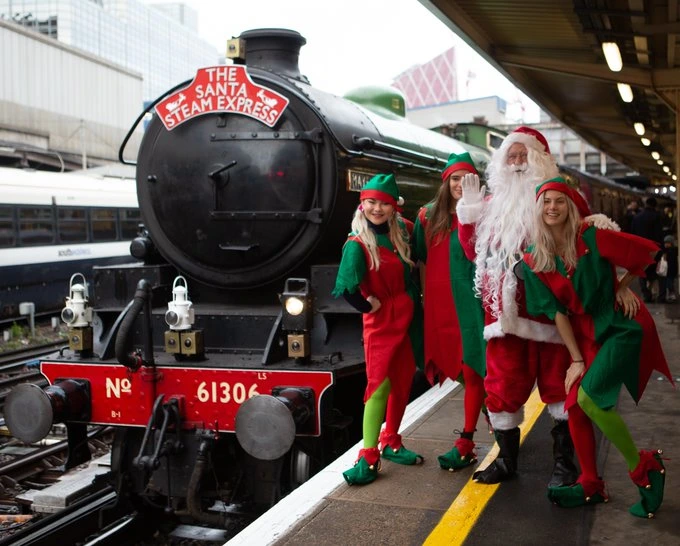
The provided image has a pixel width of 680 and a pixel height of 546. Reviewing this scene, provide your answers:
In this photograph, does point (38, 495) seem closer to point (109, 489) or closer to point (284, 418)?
point (109, 489)

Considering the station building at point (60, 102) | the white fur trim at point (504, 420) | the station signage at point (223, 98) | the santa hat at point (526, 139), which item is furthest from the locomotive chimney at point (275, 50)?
the station building at point (60, 102)

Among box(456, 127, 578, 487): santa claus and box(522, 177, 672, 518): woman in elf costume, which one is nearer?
box(522, 177, 672, 518): woman in elf costume

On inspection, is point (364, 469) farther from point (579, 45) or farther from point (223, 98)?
point (579, 45)

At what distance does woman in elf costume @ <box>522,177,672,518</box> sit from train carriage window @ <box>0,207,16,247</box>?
38.1 feet

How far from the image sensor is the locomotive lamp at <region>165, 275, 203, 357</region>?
449 cm

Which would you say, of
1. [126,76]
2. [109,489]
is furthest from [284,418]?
[126,76]

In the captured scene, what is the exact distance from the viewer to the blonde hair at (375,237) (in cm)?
388

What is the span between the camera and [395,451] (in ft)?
13.7

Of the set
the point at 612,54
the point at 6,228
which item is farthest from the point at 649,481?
the point at 6,228

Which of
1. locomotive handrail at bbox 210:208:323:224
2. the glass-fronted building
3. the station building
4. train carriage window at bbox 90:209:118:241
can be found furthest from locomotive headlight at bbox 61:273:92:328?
the glass-fronted building

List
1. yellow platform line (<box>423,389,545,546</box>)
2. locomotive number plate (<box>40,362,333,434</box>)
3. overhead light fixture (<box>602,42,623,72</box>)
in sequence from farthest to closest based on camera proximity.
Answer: overhead light fixture (<box>602,42,623,72</box>) < locomotive number plate (<box>40,362,333,434</box>) < yellow platform line (<box>423,389,545,546</box>)

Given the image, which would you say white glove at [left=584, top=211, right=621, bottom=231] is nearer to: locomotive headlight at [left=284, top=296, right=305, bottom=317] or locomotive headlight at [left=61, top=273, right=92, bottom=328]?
locomotive headlight at [left=284, top=296, right=305, bottom=317]

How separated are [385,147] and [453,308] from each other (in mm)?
1933

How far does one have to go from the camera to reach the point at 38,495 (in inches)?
212
